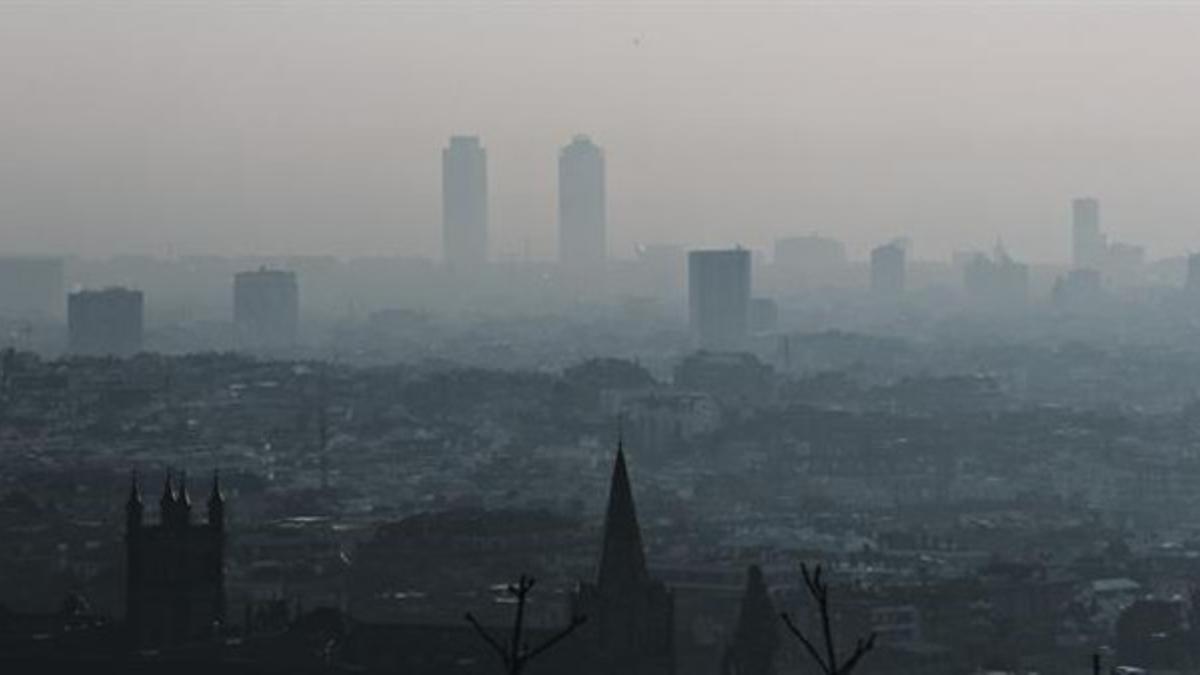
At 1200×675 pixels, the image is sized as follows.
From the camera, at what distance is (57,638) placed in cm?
4853

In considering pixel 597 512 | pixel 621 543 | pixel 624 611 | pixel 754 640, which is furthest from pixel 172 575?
pixel 597 512

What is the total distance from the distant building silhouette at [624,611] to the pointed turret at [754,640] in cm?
278

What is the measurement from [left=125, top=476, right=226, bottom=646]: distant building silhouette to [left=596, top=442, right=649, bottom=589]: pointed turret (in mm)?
6876

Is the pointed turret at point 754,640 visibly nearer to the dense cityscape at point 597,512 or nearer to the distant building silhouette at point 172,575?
the dense cityscape at point 597,512

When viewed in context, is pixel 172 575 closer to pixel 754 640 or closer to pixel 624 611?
pixel 754 640

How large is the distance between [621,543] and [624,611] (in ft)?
2.60

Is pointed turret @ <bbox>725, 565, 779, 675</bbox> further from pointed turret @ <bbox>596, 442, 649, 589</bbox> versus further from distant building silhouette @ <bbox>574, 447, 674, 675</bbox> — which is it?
pointed turret @ <bbox>596, 442, 649, 589</bbox>

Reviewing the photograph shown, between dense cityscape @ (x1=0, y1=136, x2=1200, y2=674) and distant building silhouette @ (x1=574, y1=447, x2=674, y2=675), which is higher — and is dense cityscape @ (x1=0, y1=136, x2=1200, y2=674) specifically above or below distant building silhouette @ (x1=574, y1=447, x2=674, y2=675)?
below

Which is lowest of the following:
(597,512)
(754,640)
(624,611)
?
(597,512)

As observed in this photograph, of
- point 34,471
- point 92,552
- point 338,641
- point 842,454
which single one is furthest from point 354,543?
point 842,454

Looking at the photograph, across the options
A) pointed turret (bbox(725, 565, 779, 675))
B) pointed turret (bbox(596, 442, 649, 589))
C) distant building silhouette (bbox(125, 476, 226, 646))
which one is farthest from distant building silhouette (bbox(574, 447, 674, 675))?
distant building silhouette (bbox(125, 476, 226, 646))

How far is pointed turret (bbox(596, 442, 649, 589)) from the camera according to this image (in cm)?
4259

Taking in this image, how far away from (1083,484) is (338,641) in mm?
72314

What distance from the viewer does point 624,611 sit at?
43.3 metres
